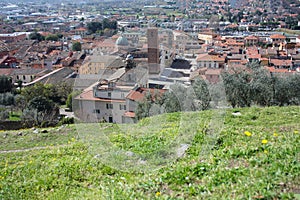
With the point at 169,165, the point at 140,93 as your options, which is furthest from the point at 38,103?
the point at 169,165

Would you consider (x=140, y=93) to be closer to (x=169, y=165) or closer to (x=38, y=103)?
(x=169, y=165)

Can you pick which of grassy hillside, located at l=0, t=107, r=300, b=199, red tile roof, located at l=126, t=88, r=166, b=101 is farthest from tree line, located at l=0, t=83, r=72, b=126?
grassy hillside, located at l=0, t=107, r=300, b=199

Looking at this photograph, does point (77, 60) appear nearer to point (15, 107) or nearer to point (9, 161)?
point (15, 107)

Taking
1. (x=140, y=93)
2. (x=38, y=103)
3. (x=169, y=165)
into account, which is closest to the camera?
(x=169, y=165)

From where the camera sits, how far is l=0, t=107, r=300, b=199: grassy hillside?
2.84 m

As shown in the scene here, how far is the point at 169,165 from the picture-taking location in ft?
11.8

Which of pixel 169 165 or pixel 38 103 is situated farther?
pixel 38 103

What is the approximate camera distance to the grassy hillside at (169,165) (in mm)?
2842

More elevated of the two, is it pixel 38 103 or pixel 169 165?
pixel 169 165

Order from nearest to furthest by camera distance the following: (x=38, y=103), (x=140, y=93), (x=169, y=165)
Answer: (x=169, y=165) < (x=140, y=93) < (x=38, y=103)

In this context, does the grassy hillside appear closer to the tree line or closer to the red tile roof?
the red tile roof

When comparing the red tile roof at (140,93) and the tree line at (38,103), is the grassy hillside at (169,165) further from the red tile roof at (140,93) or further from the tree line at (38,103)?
the tree line at (38,103)

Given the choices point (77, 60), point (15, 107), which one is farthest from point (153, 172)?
point (77, 60)

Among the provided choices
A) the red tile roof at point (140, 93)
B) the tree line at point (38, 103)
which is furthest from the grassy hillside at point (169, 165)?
the tree line at point (38, 103)
